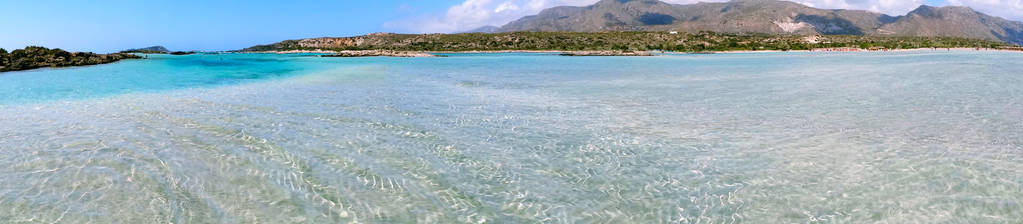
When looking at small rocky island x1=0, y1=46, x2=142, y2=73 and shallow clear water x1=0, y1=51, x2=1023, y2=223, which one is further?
small rocky island x1=0, y1=46, x2=142, y2=73

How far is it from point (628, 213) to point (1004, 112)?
21.6 metres

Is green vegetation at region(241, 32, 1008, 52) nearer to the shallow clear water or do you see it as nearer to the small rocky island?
the small rocky island

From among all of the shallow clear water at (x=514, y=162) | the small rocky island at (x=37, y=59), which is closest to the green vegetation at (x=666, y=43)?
the small rocky island at (x=37, y=59)

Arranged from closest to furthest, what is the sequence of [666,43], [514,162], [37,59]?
1. [514,162]
2. [37,59]
3. [666,43]

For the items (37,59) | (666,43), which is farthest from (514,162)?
(666,43)

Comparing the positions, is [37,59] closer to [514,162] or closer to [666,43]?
[514,162]

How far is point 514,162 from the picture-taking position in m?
12.8

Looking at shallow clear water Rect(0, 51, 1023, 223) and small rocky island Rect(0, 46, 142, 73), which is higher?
small rocky island Rect(0, 46, 142, 73)

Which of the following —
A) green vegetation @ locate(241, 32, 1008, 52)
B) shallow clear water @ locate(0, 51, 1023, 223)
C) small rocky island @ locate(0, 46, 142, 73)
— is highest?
green vegetation @ locate(241, 32, 1008, 52)

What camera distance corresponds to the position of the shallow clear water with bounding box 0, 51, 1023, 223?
30.8 ft

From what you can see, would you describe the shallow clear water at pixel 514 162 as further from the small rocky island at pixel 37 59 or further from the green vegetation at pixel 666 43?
the green vegetation at pixel 666 43

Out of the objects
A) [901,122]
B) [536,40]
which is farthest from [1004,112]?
[536,40]

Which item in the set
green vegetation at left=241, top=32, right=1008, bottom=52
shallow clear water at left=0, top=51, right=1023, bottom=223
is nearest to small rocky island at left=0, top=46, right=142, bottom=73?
shallow clear water at left=0, top=51, right=1023, bottom=223

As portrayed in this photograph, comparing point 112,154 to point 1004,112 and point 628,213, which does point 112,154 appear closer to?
point 628,213
